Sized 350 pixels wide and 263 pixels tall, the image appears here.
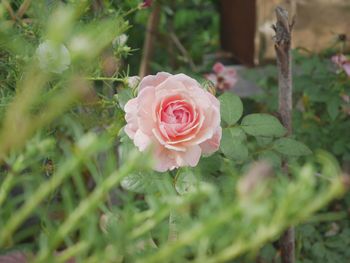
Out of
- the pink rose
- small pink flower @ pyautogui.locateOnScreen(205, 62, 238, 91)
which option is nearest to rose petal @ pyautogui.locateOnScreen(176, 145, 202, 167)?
the pink rose

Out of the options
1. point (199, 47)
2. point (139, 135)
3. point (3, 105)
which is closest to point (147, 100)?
point (139, 135)

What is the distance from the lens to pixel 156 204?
0.48m

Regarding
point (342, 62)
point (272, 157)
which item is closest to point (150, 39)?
point (342, 62)

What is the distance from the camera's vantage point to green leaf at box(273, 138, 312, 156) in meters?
1.25

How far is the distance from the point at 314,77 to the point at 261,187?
4.49 feet

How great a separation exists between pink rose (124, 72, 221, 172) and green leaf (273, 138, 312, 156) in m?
0.31

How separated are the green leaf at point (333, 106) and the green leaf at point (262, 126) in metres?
0.45

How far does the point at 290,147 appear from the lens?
4.13ft

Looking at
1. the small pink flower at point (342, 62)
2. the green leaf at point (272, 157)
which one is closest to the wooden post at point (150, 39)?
the small pink flower at point (342, 62)

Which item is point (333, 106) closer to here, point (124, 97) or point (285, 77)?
point (285, 77)

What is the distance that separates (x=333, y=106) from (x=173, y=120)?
0.78 metres

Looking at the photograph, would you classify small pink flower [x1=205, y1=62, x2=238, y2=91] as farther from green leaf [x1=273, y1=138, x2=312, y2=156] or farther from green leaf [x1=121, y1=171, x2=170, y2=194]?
green leaf [x1=121, y1=171, x2=170, y2=194]

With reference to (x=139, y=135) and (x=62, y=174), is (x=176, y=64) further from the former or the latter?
(x=62, y=174)

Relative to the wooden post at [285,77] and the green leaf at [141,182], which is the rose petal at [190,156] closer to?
the green leaf at [141,182]
